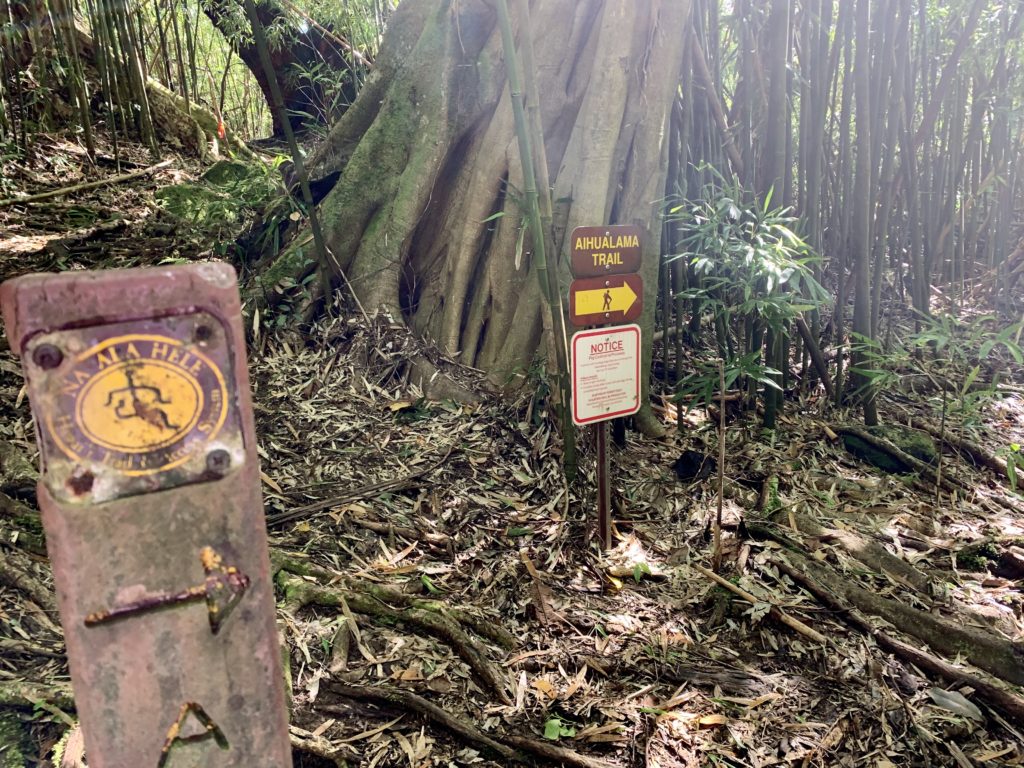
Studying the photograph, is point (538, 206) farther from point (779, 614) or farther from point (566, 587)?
point (779, 614)

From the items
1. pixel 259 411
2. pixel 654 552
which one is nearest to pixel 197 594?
pixel 654 552

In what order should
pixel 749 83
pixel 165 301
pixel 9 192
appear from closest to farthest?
pixel 165 301 < pixel 749 83 < pixel 9 192

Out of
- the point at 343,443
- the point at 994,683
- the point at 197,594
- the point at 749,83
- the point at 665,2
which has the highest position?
the point at 665,2

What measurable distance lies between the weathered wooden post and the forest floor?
0.87 metres

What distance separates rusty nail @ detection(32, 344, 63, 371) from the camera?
0.69 meters

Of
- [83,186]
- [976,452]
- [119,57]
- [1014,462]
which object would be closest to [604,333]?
[1014,462]

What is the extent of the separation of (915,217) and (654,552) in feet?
11.5

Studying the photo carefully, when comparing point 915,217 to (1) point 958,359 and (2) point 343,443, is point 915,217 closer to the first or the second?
(1) point 958,359

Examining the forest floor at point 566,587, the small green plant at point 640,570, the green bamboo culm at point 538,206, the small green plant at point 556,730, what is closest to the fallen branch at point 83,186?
the forest floor at point 566,587

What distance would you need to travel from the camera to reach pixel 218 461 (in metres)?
0.77

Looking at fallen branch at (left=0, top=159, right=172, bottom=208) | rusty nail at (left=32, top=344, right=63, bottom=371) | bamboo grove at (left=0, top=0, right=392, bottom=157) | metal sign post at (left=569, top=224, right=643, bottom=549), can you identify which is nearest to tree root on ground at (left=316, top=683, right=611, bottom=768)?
metal sign post at (left=569, top=224, right=643, bottom=549)

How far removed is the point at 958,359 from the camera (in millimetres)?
5023

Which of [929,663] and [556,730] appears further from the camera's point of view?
[929,663]

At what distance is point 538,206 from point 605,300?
40 cm
